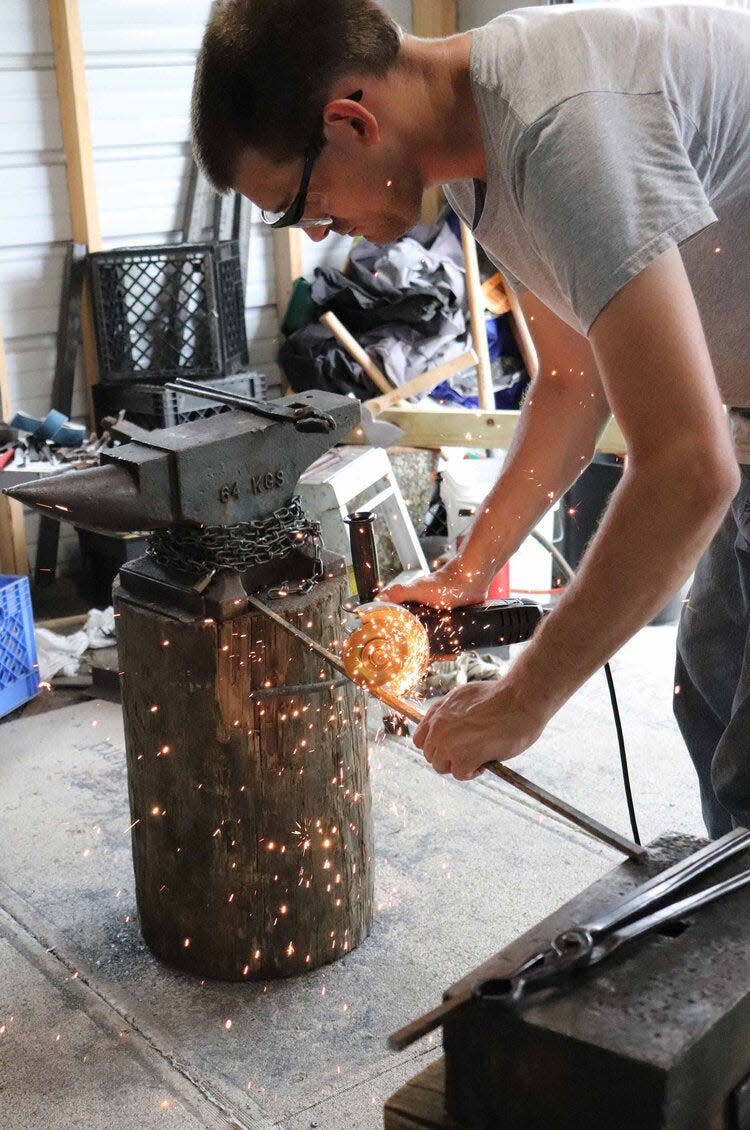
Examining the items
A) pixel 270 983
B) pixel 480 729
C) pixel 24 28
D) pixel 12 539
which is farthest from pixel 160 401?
pixel 480 729

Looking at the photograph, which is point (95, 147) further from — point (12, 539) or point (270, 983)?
point (270, 983)

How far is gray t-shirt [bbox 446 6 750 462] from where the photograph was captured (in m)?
1.43

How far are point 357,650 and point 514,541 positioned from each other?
0.37m

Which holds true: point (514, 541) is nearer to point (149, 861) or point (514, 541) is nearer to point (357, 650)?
point (357, 650)

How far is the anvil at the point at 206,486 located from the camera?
2.51 m

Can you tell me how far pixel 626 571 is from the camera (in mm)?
1483

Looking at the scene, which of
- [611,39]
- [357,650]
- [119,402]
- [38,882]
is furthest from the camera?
[119,402]

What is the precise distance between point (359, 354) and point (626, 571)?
14.3 ft

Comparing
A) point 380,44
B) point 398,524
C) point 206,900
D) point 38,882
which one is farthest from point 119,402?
point 380,44

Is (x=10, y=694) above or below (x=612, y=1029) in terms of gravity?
below

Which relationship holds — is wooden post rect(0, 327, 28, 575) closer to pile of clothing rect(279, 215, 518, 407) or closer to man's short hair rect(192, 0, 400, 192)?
pile of clothing rect(279, 215, 518, 407)

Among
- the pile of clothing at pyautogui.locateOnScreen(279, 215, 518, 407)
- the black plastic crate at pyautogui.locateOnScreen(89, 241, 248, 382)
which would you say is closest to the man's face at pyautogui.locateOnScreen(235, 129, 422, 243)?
the black plastic crate at pyautogui.locateOnScreen(89, 241, 248, 382)

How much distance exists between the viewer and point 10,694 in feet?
14.2

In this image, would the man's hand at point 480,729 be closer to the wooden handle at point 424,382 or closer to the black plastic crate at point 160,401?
the black plastic crate at point 160,401
